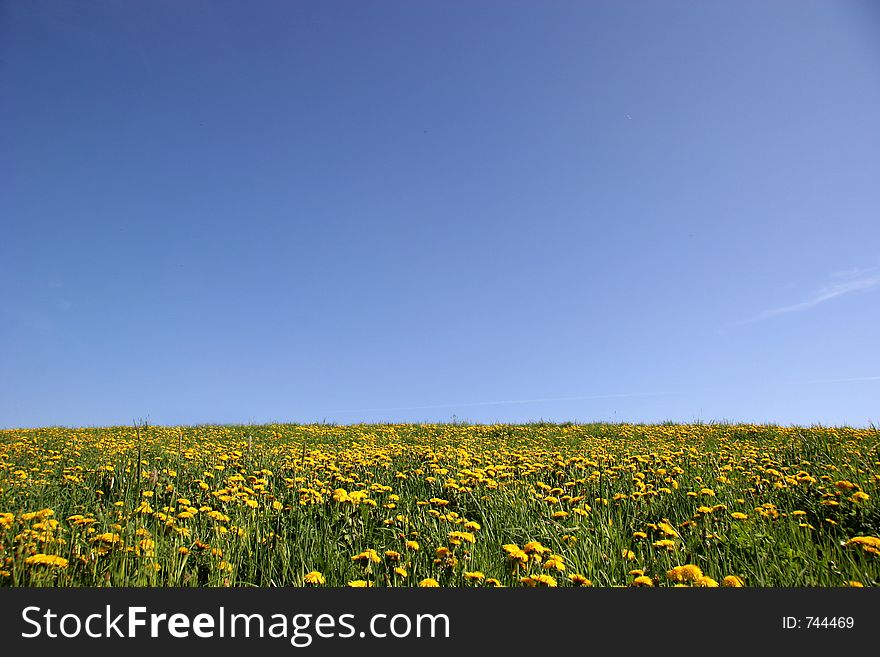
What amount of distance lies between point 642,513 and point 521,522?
1545 mm

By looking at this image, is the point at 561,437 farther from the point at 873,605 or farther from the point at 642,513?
the point at 873,605

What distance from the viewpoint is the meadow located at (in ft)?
10.7

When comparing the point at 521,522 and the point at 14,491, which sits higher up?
the point at 14,491

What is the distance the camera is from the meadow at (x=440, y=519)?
10.7ft

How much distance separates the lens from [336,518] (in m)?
4.63

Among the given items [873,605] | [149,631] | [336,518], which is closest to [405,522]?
[336,518]

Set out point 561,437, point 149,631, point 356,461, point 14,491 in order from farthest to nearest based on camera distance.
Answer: point 561,437 < point 356,461 < point 14,491 < point 149,631

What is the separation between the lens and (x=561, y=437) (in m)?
12.1

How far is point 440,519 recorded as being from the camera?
179 inches

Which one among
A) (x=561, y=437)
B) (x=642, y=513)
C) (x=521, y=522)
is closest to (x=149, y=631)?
(x=521, y=522)

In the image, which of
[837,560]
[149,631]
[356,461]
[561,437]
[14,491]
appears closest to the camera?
[149,631]

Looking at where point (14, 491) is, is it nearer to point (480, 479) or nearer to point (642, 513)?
point (480, 479)

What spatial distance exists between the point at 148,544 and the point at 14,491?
313 cm

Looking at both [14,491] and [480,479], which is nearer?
[14,491]
